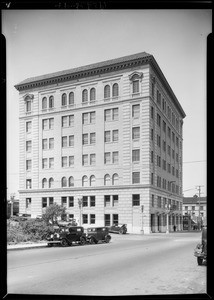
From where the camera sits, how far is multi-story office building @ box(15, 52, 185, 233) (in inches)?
355

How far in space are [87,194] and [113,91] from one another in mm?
4100

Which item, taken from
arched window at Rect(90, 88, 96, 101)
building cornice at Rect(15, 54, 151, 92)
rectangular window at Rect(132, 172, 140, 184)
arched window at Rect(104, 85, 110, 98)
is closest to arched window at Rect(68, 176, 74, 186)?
rectangular window at Rect(132, 172, 140, 184)

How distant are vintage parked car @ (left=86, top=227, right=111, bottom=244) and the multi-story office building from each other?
10301mm

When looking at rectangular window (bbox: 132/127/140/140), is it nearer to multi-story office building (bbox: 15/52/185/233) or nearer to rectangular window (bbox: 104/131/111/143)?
multi-story office building (bbox: 15/52/185/233)

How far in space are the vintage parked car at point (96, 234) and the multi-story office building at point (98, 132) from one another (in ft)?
33.8

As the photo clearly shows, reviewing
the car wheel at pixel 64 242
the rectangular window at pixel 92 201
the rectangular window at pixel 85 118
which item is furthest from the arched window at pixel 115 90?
the car wheel at pixel 64 242

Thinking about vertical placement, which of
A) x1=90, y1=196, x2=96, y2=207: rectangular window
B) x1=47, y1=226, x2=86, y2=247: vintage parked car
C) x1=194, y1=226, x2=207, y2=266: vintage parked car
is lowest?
x1=47, y1=226, x2=86, y2=247: vintage parked car

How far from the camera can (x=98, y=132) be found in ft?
36.8

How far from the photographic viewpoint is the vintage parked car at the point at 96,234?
76.2 feet

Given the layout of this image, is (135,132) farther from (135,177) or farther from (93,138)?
(135,177)

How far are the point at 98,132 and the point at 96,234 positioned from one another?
13.5 m

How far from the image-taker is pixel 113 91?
1027cm
